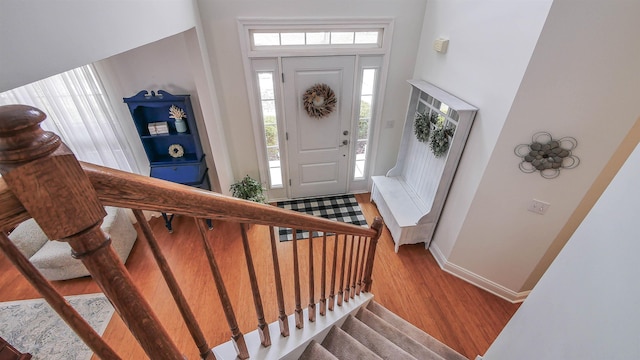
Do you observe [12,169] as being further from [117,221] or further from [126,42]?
[117,221]

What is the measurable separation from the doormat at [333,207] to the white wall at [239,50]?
79cm

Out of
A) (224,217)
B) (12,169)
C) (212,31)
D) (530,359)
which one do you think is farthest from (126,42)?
(530,359)

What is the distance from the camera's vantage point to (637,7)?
58.6 inches

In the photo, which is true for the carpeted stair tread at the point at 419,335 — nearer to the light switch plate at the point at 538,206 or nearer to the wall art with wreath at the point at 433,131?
the light switch plate at the point at 538,206

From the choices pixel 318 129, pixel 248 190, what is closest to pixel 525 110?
pixel 318 129

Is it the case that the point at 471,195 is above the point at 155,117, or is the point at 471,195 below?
below

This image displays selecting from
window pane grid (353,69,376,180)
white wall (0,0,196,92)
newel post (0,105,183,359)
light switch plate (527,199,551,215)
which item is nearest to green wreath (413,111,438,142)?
window pane grid (353,69,376,180)

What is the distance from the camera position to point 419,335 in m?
2.10

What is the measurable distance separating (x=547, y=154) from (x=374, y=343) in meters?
1.79

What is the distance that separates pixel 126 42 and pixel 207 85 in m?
1.46

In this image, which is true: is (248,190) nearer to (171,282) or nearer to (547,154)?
(171,282)

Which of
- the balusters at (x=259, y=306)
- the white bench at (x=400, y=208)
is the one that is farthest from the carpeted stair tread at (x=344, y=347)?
the white bench at (x=400, y=208)

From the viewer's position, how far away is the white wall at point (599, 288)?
2.63ft

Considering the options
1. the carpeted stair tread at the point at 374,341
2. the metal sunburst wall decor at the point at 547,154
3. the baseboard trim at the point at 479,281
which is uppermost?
the metal sunburst wall decor at the point at 547,154
